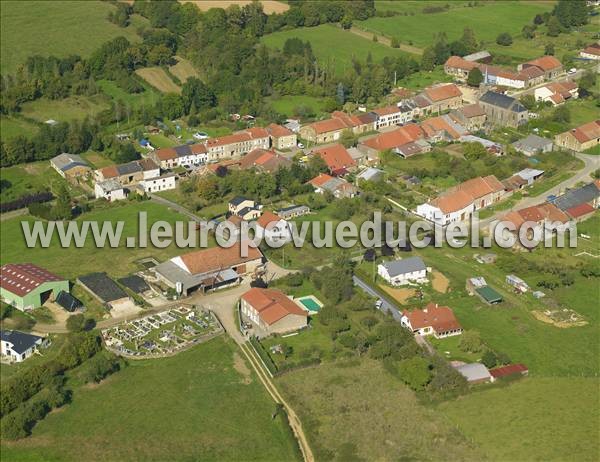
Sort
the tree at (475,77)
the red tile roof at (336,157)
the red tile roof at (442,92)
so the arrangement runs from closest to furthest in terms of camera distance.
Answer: the red tile roof at (336,157) → the red tile roof at (442,92) → the tree at (475,77)

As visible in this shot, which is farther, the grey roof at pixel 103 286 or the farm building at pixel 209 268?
the farm building at pixel 209 268

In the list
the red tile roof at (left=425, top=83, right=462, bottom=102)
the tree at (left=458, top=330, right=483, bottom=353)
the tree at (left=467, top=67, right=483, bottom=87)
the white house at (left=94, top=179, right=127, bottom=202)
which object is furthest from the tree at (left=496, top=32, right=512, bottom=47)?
the tree at (left=458, top=330, right=483, bottom=353)

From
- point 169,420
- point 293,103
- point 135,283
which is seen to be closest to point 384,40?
point 293,103

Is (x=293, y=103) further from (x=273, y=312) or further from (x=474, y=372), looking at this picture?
(x=474, y=372)

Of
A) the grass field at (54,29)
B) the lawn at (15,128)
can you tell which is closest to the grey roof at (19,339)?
the lawn at (15,128)

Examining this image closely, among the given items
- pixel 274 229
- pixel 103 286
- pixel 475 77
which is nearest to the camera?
pixel 103 286

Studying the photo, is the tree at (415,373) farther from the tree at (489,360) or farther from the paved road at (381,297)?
the paved road at (381,297)

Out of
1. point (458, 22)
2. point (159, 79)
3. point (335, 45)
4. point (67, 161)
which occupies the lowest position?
point (67, 161)

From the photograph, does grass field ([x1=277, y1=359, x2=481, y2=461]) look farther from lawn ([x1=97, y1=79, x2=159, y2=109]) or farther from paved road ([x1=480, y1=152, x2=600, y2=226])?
lawn ([x1=97, y1=79, x2=159, y2=109])
